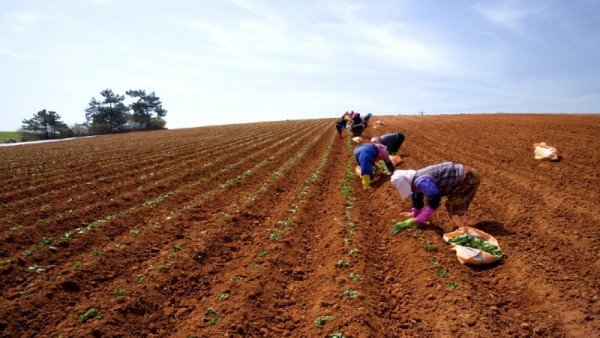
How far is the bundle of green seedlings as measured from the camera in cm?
444

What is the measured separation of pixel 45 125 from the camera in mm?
51031

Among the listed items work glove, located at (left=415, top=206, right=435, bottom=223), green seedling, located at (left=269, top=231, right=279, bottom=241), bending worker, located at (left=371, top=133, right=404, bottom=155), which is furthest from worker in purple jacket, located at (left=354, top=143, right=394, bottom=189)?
green seedling, located at (left=269, top=231, right=279, bottom=241)

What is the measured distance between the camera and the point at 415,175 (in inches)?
205

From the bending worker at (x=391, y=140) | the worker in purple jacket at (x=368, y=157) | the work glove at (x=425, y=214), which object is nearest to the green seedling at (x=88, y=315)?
the work glove at (x=425, y=214)

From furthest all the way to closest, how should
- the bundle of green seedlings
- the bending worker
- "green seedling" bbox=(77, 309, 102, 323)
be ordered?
the bending worker
the bundle of green seedlings
"green seedling" bbox=(77, 309, 102, 323)

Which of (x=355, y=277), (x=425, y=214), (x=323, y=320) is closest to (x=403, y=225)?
(x=425, y=214)

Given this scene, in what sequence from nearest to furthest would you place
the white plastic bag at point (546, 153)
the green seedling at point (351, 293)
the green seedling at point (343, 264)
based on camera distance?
the green seedling at point (351, 293)
the green seedling at point (343, 264)
the white plastic bag at point (546, 153)

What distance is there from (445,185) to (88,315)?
5312 millimetres

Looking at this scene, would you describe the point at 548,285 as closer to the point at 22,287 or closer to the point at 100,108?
the point at 22,287

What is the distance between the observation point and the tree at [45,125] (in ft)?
165

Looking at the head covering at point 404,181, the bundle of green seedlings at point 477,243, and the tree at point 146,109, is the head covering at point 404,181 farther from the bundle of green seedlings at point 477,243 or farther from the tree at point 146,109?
the tree at point 146,109

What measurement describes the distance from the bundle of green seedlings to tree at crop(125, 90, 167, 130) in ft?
225

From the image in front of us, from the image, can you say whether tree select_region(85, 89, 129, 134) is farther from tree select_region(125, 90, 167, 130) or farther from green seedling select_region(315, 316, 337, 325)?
green seedling select_region(315, 316, 337, 325)

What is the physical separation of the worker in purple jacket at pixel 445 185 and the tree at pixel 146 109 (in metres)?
67.8
